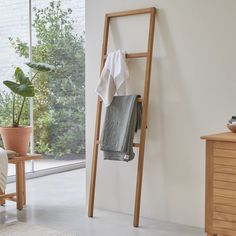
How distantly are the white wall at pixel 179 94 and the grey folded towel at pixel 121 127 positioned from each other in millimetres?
174

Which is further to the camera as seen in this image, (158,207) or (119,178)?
(119,178)

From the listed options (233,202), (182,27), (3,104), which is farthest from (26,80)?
(233,202)

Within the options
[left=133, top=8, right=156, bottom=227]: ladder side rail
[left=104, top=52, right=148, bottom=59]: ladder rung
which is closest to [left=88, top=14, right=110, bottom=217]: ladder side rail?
[left=104, top=52, right=148, bottom=59]: ladder rung

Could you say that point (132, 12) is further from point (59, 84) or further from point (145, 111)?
point (59, 84)

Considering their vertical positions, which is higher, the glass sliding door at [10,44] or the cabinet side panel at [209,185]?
the glass sliding door at [10,44]

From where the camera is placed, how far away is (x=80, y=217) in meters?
3.68

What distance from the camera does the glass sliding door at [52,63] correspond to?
17.4 feet

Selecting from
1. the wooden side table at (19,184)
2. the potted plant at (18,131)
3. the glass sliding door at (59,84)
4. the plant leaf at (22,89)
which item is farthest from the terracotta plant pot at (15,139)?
the glass sliding door at (59,84)

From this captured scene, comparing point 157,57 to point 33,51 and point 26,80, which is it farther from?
point 33,51

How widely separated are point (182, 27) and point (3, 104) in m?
2.63

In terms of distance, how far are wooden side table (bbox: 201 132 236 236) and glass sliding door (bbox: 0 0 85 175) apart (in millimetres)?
3012

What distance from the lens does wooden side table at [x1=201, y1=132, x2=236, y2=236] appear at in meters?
2.76

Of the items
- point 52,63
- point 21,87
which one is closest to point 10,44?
point 52,63

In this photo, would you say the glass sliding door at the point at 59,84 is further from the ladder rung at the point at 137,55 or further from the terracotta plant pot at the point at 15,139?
the ladder rung at the point at 137,55
